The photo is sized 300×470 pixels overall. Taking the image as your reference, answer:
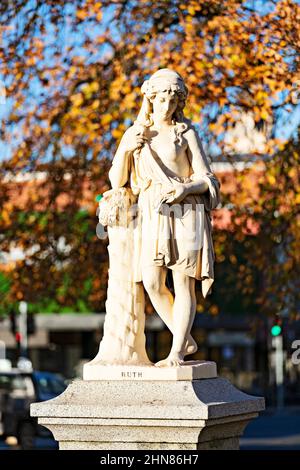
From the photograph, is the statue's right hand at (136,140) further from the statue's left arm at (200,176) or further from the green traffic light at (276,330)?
the green traffic light at (276,330)

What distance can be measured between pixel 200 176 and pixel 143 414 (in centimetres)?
193

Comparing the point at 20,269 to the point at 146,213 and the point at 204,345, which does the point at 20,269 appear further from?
the point at 204,345

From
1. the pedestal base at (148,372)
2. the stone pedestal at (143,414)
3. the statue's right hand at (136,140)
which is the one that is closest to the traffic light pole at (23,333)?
the statue's right hand at (136,140)

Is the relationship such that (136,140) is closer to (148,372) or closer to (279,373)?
(148,372)

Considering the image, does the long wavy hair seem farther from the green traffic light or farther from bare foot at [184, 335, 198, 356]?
the green traffic light

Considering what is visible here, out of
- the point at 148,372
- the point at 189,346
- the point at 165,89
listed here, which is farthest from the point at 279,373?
the point at 148,372

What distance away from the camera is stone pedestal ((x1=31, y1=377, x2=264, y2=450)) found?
8.59m

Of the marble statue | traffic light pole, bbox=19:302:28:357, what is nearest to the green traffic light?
traffic light pole, bbox=19:302:28:357

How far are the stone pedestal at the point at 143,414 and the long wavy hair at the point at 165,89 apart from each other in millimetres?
1965

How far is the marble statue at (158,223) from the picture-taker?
364 inches

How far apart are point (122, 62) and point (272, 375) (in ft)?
103
